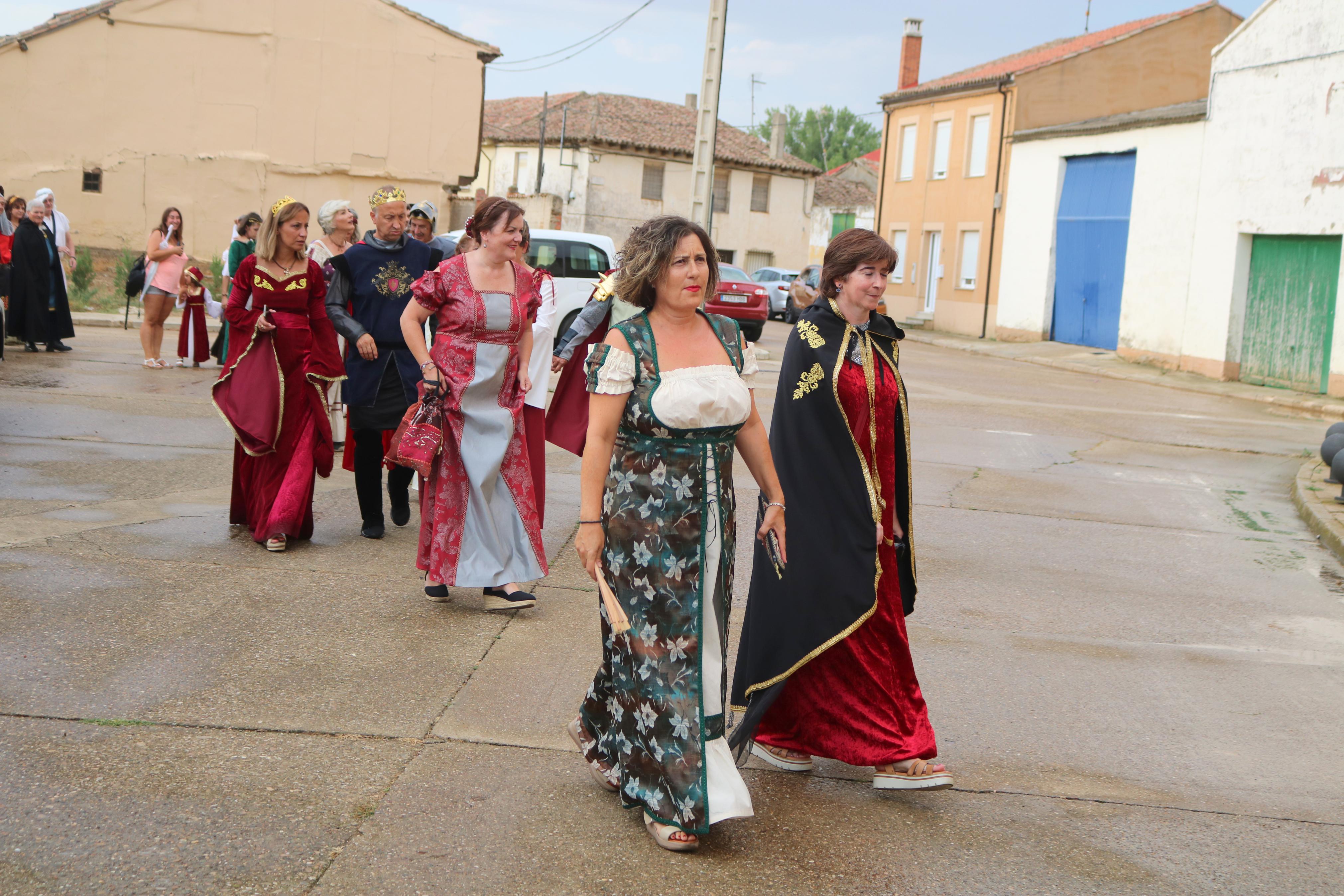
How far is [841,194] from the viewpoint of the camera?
205ft

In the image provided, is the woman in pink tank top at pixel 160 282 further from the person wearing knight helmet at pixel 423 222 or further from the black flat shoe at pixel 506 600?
the black flat shoe at pixel 506 600

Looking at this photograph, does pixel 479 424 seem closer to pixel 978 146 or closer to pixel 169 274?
pixel 169 274

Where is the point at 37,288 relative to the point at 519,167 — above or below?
below

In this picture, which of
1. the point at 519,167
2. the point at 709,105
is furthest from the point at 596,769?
the point at 519,167

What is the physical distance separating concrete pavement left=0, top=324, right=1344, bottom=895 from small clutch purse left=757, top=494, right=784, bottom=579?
29.6 inches

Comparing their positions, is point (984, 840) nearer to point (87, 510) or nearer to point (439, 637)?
point (439, 637)

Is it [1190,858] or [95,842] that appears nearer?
[95,842]

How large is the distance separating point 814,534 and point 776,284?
3488 centimetres

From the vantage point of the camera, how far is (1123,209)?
27.0 metres

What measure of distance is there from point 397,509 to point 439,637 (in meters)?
2.23

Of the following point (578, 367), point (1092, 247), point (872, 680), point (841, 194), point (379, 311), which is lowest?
point (872, 680)

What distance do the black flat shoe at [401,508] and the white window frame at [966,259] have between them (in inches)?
1125

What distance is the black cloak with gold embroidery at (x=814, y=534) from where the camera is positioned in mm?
4023

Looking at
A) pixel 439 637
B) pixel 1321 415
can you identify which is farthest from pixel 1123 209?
pixel 439 637
